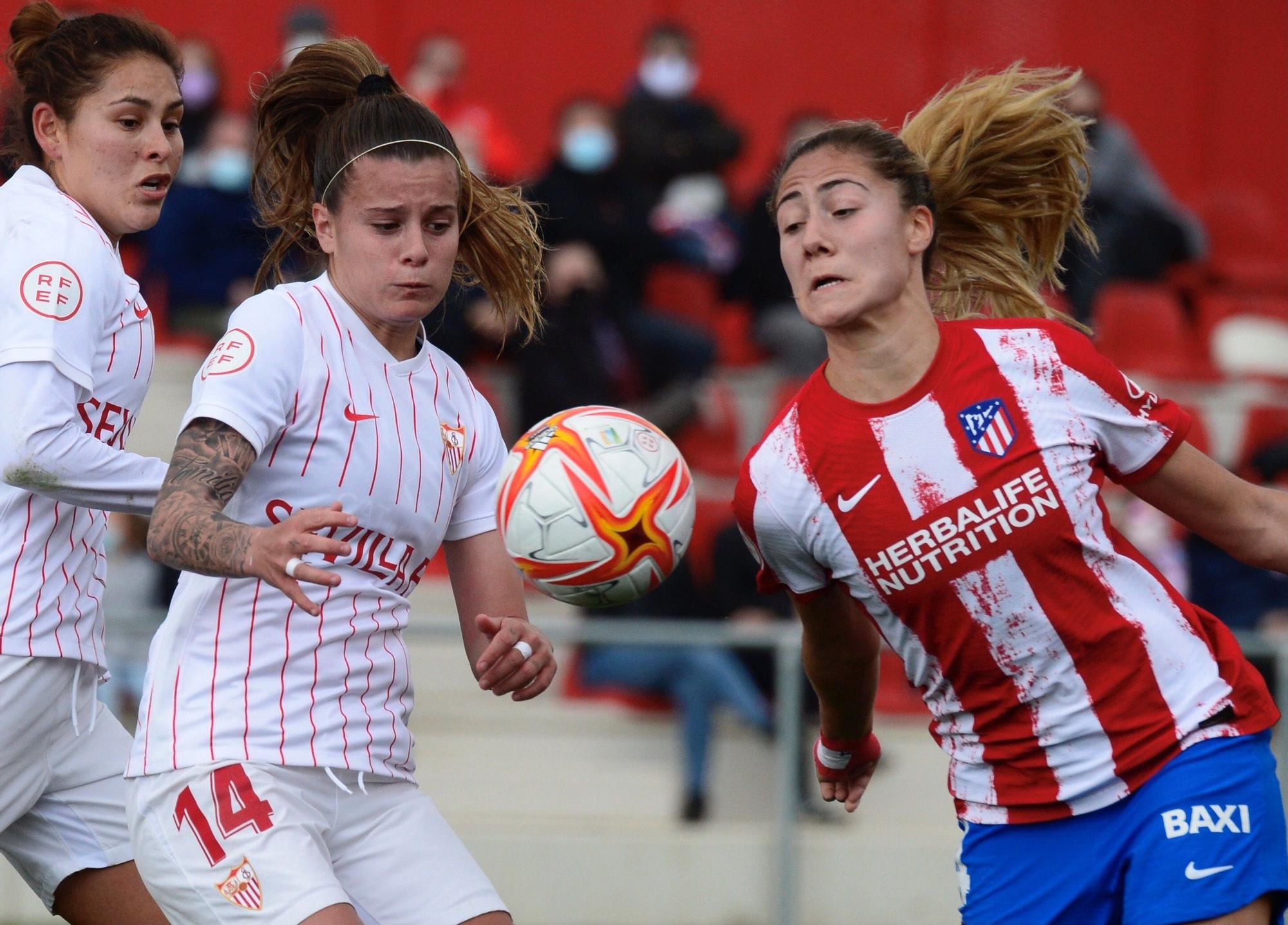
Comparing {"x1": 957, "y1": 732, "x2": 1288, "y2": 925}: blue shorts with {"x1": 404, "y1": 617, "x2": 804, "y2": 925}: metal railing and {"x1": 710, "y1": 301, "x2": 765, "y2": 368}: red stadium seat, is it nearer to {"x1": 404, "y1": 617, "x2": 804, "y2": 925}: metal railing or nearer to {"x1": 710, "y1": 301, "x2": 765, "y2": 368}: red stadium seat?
{"x1": 404, "y1": 617, "x2": 804, "y2": 925}: metal railing

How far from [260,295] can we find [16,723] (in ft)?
3.36

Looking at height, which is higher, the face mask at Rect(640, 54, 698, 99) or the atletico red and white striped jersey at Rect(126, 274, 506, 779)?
the face mask at Rect(640, 54, 698, 99)

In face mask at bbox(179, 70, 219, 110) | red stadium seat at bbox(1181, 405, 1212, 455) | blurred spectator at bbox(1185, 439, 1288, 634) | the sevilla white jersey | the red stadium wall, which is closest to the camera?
the sevilla white jersey

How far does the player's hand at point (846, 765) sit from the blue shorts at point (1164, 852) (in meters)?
0.48

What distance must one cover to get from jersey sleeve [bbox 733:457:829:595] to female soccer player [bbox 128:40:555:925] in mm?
508

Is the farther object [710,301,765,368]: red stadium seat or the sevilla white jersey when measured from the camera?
[710,301,765,368]: red stadium seat

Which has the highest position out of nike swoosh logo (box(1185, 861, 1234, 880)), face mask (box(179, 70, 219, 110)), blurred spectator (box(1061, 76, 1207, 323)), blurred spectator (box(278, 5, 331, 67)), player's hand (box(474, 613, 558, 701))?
blurred spectator (box(278, 5, 331, 67))

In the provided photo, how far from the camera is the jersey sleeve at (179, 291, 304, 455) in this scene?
2885 millimetres

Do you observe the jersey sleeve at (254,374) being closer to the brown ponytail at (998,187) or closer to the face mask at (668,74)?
the brown ponytail at (998,187)

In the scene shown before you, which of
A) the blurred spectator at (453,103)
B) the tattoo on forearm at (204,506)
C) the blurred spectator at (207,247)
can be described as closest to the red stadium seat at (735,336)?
the blurred spectator at (453,103)

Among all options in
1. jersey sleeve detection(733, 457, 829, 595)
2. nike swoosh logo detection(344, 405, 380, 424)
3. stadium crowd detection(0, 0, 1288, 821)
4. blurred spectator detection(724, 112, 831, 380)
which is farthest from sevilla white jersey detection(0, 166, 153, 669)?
blurred spectator detection(724, 112, 831, 380)

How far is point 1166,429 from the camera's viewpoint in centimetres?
323

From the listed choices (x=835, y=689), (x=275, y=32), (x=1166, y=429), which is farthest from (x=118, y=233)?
(x=275, y=32)

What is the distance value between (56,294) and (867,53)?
11.0 meters
